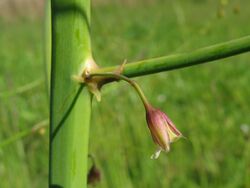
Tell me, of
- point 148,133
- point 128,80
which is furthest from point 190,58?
point 148,133

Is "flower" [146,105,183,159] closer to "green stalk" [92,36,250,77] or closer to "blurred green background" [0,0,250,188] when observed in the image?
"green stalk" [92,36,250,77]

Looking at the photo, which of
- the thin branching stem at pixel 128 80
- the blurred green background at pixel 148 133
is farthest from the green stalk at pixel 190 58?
the blurred green background at pixel 148 133

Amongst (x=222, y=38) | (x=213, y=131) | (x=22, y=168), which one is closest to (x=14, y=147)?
(x=22, y=168)

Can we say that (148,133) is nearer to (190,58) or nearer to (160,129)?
(160,129)

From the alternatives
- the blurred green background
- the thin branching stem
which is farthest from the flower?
the blurred green background

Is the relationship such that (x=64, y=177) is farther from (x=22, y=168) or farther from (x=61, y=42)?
(x=22, y=168)

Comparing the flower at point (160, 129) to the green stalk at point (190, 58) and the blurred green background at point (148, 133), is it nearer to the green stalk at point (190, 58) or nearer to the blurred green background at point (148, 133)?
the green stalk at point (190, 58)
